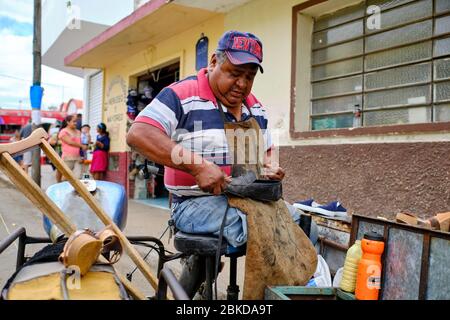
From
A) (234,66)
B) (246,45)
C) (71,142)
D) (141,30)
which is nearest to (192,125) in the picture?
(234,66)

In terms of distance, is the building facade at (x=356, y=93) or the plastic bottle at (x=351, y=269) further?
the building facade at (x=356, y=93)

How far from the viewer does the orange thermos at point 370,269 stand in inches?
76.8

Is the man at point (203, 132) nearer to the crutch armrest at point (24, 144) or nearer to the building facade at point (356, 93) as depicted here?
the crutch armrest at point (24, 144)

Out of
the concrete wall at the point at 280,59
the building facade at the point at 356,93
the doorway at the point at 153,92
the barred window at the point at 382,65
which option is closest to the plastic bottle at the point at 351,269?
the building facade at the point at 356,93

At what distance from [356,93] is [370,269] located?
318 centimetres

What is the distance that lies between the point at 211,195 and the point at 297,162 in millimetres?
3185

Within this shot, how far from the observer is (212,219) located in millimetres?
1915

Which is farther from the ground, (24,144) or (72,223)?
(24,144)

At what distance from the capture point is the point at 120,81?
33.4 feet

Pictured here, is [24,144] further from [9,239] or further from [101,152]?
[101,152]

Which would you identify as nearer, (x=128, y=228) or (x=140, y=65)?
(x=128, y=228)

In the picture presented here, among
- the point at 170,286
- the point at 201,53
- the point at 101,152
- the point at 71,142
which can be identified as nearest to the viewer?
the point at 170,286

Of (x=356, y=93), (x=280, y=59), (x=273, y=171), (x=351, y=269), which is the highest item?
(x=280, y=59)

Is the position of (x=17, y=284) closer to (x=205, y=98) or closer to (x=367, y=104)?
(x=205, y=98)
